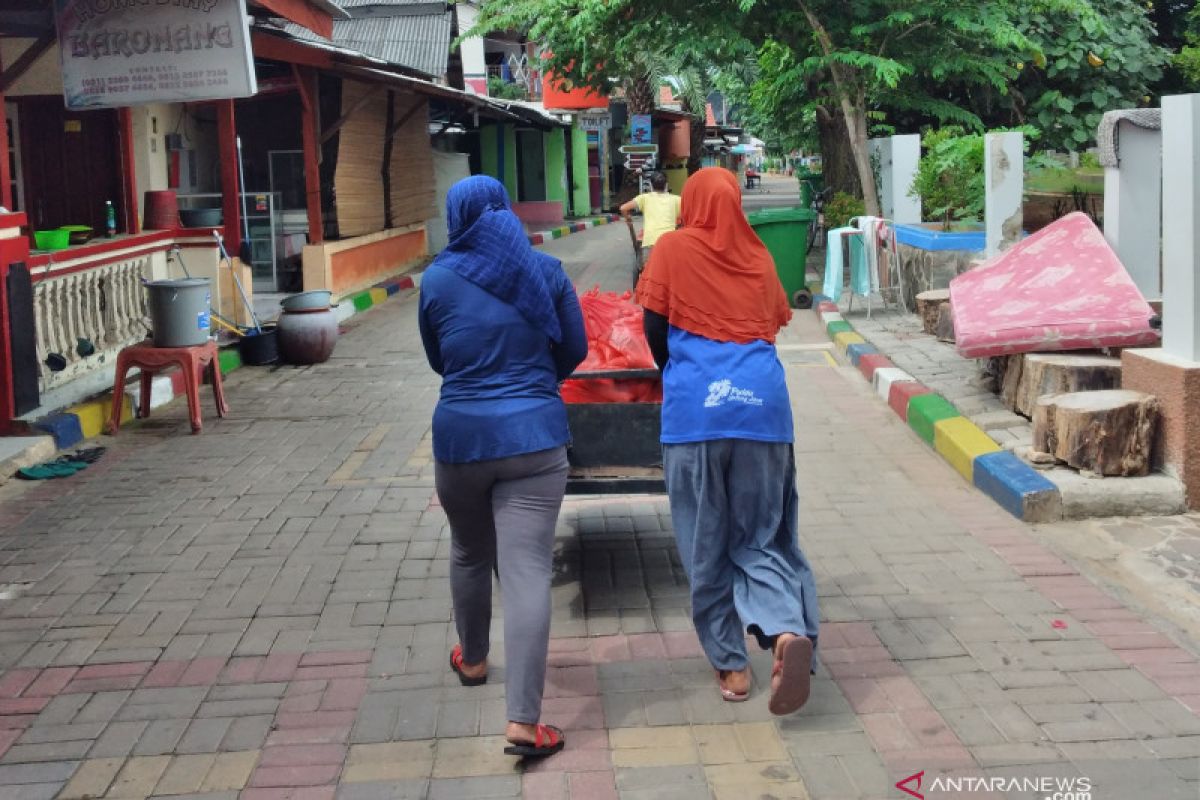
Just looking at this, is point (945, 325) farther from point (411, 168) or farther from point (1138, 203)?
point (411, 168)

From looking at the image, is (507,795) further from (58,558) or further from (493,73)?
(493,73)

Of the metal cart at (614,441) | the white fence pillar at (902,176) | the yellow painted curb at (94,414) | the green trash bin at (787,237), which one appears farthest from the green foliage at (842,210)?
the metal cart at (614,441)

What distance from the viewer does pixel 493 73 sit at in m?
37.8

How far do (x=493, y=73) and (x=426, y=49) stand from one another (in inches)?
413

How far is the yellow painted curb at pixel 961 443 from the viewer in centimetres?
783

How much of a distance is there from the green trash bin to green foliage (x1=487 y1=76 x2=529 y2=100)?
68.6 ft

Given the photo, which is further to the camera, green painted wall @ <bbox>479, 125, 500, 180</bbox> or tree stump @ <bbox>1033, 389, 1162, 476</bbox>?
green painted wall @ <bbox>479, 125, 500, 180</bbox>

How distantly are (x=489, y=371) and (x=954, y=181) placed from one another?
1166 centimetres

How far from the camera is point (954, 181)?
14.9m

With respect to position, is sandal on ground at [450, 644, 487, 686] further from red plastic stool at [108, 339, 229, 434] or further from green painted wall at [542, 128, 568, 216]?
green painted wall at [542, 128, 568, 216]

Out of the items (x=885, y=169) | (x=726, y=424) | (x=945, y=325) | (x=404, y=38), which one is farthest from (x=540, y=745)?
(x=404, y=38)

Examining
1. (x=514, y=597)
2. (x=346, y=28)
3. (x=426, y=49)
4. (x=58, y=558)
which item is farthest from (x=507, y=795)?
(x=346, y=28)

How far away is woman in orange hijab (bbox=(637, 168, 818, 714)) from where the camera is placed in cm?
451

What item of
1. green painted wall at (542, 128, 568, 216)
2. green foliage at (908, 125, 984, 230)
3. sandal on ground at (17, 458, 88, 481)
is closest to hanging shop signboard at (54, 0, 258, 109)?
sandal on ground at (17, 458, 88, 481)
